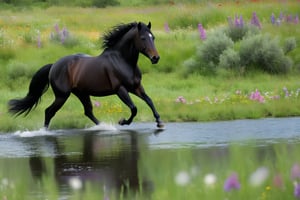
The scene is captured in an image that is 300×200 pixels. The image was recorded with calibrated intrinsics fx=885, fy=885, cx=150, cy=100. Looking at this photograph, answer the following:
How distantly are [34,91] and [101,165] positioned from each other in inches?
231

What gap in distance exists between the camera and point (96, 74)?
52.1 feet

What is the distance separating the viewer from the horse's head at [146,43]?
1528 cm

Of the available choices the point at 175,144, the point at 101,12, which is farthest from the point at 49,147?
the point at 101,12

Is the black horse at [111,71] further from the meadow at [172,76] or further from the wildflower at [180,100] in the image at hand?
the wildflower at [180,100]

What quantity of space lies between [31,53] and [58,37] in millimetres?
2108

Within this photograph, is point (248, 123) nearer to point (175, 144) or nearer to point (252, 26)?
point (175, 144)

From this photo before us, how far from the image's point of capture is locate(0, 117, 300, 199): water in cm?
969

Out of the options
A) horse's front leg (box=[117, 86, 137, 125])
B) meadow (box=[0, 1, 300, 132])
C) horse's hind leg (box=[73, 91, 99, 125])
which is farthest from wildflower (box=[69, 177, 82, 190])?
meadow (box=[0, 1, 300, 132])

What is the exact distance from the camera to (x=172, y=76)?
23.0 metres

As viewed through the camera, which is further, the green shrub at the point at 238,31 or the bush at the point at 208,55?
the green shrub at the point at 238,31

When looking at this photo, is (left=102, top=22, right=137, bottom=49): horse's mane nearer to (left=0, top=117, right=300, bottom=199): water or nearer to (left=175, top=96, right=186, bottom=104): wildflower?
(left=0, top=117, right=300, bottom=199): water

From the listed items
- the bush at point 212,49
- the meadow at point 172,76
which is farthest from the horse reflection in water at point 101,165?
the bush at point 212,49

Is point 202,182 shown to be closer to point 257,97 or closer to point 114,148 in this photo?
point 114,148

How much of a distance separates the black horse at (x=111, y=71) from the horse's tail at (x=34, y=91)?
320 millimetres
